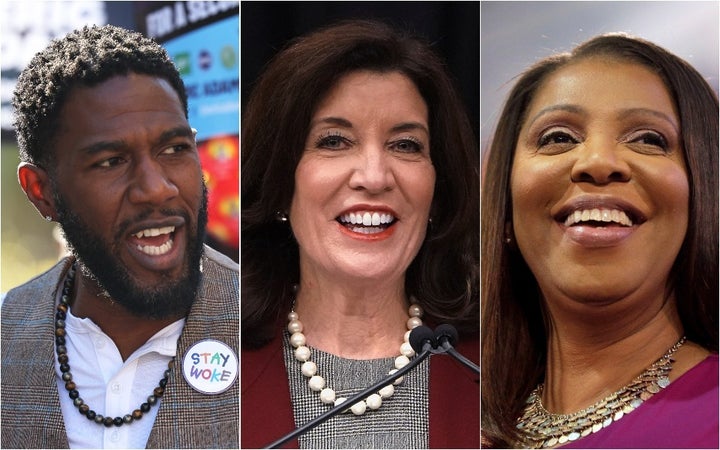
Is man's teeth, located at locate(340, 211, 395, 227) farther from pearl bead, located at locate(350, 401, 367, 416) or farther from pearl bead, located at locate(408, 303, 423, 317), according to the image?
pearl bead, located at locate(350, 401, 367, 416)

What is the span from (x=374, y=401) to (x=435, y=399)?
0.19 meters

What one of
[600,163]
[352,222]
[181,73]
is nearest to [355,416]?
[352,222]

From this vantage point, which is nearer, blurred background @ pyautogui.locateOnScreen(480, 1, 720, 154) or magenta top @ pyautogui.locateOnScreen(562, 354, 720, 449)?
magenta top @ pyautogui.locateOnScreen(562, 354, 720, 449)

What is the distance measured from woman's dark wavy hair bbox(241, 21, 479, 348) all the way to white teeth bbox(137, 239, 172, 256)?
0.76 feet

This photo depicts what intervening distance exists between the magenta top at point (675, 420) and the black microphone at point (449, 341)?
382mm

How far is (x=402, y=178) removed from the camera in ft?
9.50

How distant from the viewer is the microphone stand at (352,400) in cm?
274

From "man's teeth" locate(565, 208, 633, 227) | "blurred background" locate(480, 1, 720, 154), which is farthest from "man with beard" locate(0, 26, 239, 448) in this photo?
"man's teeth" locate(565, 208, 633, 227)

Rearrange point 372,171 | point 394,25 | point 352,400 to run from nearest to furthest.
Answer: point 352,400 → point 372,171 → point 394,25

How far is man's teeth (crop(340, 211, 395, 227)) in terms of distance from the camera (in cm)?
289

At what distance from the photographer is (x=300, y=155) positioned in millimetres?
2883

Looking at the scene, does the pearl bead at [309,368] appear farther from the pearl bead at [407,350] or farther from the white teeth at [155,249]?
the white teeth at [155,249]

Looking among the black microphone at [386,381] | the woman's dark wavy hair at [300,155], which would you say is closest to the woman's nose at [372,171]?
the woman's dark wavy hair at [300,155]

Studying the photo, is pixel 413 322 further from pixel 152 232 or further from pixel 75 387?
pixel 75 387
